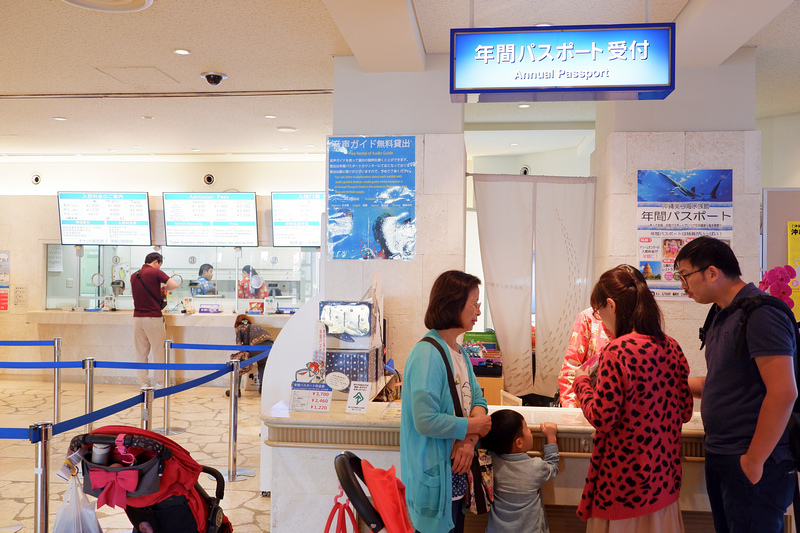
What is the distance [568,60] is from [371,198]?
2.22 m

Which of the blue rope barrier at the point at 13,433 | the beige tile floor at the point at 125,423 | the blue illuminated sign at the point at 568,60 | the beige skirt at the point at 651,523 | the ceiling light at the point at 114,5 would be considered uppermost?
the ceiling light at the point at 114,5

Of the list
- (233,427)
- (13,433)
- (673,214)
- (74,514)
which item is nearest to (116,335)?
(233,427)

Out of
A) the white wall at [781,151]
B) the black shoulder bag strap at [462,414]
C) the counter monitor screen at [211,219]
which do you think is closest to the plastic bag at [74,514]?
the black shoulder bag strap at [462,414]

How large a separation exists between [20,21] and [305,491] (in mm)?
3736

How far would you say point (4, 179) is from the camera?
32.3ft

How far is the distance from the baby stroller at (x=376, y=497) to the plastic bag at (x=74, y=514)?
4.46 feet

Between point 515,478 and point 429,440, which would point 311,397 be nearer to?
Answer: point 429,440

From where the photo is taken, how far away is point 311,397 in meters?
2.96

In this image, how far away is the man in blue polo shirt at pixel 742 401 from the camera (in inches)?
77.6

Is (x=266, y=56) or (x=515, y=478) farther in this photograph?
(x=266, y=56)

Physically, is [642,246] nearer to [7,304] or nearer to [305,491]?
[305,491]

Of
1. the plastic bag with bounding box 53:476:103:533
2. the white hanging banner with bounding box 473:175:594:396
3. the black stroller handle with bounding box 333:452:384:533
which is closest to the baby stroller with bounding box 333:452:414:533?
the black stroller handle with bounding box 333:452:384:533

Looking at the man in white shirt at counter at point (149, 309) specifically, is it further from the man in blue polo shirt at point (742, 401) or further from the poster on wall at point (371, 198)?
the man in blue polo shirt at point (742, 401)

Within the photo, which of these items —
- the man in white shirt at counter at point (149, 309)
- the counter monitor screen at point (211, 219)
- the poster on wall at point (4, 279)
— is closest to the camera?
the man in white shirt at counter at point (149, 309)
